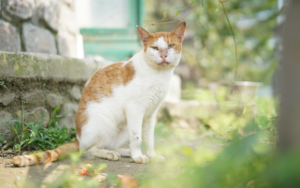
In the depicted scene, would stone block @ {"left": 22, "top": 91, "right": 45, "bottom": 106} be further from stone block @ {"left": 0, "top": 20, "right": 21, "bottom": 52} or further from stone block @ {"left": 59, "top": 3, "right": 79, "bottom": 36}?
stone block @ {"left": 59, "top": 3, "right": 79, "bottom": 36}

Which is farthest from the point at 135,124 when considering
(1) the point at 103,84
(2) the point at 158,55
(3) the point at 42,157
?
(3) the point at 42,157

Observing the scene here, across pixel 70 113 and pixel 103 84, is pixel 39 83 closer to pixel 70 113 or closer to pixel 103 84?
pixel 70 113

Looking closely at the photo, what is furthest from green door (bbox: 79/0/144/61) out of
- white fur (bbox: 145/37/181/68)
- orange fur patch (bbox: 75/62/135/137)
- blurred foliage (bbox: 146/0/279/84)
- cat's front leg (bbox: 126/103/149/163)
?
blurred foliage (bbox: 146/0/279/84)

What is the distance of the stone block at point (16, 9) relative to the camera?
2789 millimetres

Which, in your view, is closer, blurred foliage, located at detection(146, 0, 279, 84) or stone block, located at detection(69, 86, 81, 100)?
stone block, located at detection(69, 86, 81, 100)

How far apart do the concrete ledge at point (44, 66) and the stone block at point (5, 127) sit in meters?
0.36

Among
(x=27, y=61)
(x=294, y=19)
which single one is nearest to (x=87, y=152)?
(x=27, y=61)

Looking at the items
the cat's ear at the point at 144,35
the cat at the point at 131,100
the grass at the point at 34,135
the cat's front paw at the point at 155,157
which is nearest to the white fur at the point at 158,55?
the cat at the point at 131,100

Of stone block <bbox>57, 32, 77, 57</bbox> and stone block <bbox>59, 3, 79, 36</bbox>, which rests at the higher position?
stone block <bbox>59, 3, 79, 36</bbox>

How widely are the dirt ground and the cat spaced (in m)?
0.11

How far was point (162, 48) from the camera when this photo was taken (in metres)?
2.32

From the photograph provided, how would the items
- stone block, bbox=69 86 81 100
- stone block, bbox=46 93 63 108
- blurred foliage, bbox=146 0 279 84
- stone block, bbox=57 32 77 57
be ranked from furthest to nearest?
blurred foliage, bbox=146 0 279 84, stone block, bbox=57 32 77 57, stone block, bbox=69 86 81 100, stone block, bbox=46 93 63 108

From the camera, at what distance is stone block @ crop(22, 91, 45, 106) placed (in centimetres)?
257

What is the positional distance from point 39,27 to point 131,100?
5.43 ft
